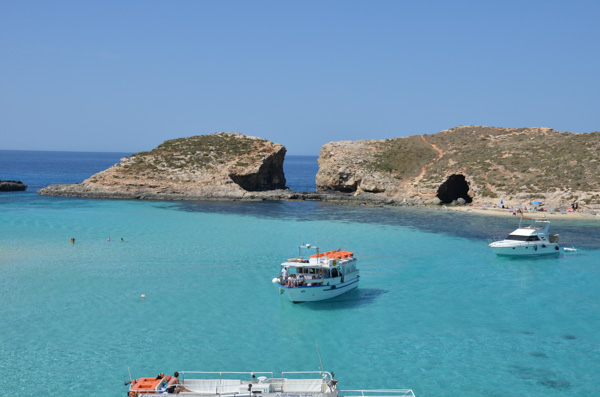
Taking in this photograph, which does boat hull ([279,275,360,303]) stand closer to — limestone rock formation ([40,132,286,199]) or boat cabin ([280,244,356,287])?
boat cabin ([280,244,356,287])

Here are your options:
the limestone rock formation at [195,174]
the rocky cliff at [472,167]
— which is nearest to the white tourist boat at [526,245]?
the rocky cliff at [472,167]

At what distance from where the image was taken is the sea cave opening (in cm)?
8519

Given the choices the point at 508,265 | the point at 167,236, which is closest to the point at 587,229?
the point at 508,265

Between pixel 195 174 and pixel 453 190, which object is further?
pixel 195 174

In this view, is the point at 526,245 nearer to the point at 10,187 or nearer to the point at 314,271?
the point at 314,271

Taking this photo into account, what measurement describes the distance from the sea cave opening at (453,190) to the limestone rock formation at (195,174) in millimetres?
28428

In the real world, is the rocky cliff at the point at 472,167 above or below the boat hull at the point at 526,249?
above

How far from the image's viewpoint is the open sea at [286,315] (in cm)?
2055

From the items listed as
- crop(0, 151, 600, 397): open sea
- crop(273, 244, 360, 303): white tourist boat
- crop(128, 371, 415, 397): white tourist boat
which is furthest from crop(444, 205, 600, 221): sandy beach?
crop(128, 371, 415, 397): white tourist boat

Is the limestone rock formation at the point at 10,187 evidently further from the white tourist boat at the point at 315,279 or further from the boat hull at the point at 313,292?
the boat hull at the point at 313,292

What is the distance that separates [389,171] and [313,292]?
67497 mm

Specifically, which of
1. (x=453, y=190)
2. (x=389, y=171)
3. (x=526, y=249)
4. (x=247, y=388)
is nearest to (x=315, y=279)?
(x=247, y=388)

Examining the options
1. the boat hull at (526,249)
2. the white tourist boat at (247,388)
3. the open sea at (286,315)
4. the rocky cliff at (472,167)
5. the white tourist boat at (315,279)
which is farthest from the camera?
the rocky cliff at (472,167)

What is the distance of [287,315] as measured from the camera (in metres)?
27.3
